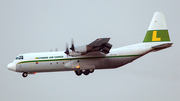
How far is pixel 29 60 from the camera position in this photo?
80.4ft

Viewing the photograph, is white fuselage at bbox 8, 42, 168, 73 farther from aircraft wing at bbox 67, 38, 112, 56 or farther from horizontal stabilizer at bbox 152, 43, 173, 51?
horizontal stabilizer at bbox 152, 43, 173, 51

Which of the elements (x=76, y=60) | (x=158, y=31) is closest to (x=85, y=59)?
(x=76, y=60)

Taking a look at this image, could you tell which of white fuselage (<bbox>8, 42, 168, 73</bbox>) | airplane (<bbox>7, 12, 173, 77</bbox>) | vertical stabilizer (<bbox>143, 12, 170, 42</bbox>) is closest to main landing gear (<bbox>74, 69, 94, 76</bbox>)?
airplane (<bbox>7, 12, 173, 77</bbox>)

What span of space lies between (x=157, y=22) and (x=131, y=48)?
3.38 meters

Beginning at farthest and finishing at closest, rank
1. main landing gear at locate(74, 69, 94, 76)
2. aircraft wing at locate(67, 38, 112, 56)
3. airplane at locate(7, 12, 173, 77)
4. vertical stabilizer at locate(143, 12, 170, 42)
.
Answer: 1. vertical stabilizer at locate(143, 12, 170, 42)
2. main landing gear at locate(74, 69, 94, 76)
3. airplane at locate(7, 12, 173, 77)
4. aircraft wing at locate(67, 38, 112, 56)

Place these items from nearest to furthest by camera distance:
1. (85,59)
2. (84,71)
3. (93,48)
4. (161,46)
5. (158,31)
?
(93,48)
(85,59)
(161,46)
(84,71)
(158,31)

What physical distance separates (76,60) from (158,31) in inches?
304

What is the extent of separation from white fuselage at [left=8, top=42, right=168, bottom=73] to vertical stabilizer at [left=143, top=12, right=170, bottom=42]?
1.44 metres

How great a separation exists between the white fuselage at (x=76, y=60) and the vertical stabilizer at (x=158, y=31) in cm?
144

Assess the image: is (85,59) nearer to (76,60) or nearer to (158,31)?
(76,60)

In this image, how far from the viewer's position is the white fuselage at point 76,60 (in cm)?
2409

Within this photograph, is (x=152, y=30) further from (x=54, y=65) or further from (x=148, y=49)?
(x=54, y=65)

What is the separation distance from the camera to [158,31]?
25203 mm

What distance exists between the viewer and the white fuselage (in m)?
24.1
